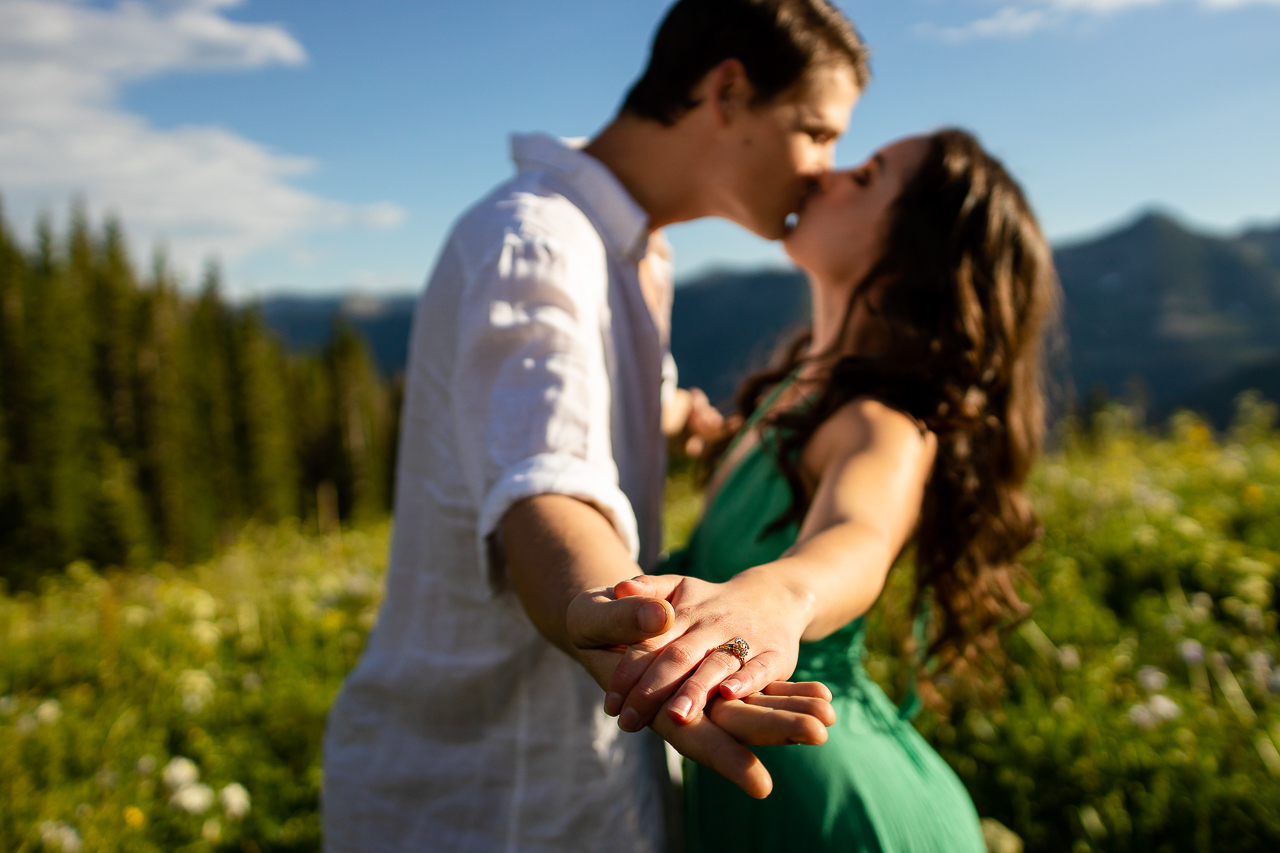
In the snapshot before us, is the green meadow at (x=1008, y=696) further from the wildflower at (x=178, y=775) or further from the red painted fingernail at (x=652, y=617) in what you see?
the red painted fingernail at (x=652, y=617)

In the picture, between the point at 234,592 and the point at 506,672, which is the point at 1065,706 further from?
the point at 234,592

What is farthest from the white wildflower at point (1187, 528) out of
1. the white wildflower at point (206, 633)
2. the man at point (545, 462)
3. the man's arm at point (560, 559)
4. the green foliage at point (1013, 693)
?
the white wildflower at point (206, 633)

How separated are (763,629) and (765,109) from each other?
1.62 m

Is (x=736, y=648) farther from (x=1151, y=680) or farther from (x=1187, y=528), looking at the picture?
(x=1187, y=528)

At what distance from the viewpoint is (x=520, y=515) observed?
1.19 m

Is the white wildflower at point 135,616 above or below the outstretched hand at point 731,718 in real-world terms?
below

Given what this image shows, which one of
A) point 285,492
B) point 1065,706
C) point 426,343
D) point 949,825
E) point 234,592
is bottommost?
point 285,492

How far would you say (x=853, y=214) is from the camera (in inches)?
89.0

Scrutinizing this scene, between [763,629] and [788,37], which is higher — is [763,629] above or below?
below

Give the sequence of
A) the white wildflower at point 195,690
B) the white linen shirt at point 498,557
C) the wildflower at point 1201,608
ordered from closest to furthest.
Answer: the white linen shirt at point 498,557 < the white wildflower at point 195,690 < the wildflower at point 1201,608

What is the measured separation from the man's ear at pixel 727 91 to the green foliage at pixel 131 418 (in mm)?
44252

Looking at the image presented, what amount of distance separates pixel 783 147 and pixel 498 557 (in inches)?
56.8

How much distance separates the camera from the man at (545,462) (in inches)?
49.6

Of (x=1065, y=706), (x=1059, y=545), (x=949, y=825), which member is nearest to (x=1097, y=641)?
(x=1065, y=706)
